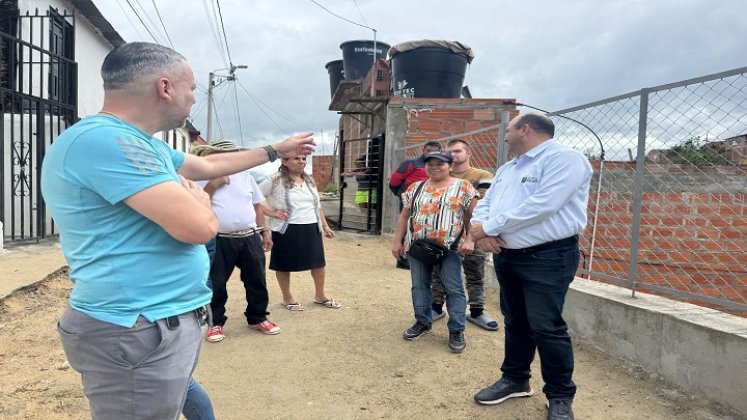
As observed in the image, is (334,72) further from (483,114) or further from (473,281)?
(473,281)

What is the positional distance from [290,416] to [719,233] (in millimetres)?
3636

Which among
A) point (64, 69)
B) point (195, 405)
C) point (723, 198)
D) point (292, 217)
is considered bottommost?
point (195, 405)

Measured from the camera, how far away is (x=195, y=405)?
193cm

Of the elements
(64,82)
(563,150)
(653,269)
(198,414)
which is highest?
(64,82)

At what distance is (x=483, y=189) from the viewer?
4535 mm

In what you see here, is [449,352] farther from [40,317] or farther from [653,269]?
[40,317]

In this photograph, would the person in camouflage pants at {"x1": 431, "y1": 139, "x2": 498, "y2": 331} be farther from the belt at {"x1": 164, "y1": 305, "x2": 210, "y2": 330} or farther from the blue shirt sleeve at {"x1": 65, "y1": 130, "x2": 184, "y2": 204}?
the blue shirt sleeve at {"x1": 65, "y1": 130, "x2": 184, "y2": 204}

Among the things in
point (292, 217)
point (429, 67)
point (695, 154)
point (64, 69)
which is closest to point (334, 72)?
point (429, 67)

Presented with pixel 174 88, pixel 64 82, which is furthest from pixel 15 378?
pixel 64 82

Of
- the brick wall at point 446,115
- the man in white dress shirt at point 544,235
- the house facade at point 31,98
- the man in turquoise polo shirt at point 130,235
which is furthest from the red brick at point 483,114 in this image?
the man in turquoise polo shirt at point 130,235

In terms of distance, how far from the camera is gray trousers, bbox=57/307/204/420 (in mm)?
1374

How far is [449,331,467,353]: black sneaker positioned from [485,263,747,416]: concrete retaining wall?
959 millimetres

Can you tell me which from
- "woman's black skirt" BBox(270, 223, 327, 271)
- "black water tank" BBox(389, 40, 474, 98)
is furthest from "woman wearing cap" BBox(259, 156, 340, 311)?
"black water tank" BBox(389, 40, 474, 98)

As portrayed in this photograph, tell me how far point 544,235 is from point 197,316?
70.6 inches
